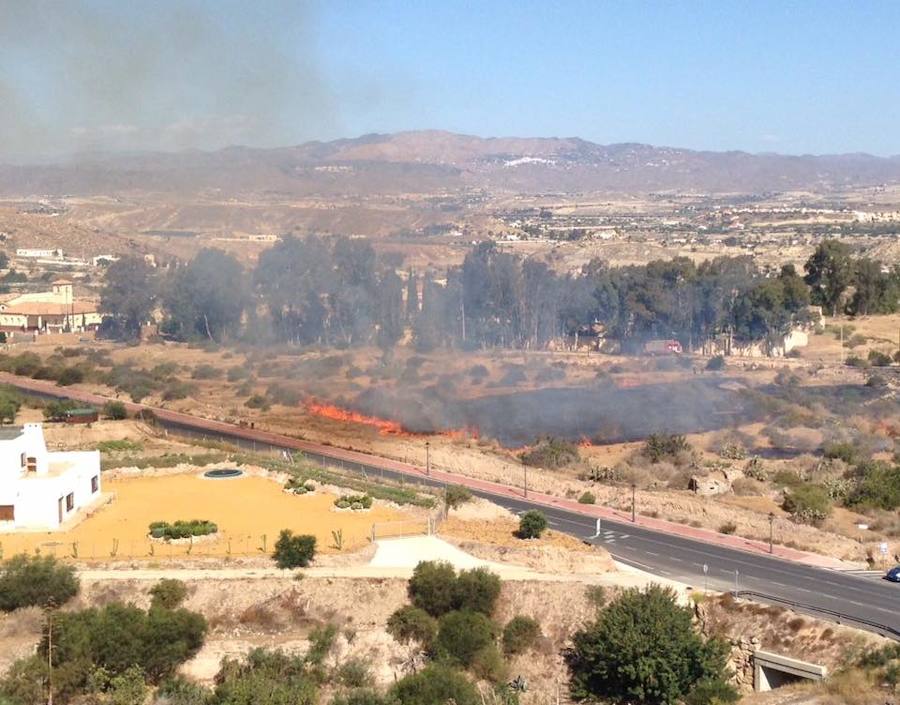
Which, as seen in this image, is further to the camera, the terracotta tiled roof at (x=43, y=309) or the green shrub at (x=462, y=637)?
the terracotta tiled roof at (x=43, y=309)

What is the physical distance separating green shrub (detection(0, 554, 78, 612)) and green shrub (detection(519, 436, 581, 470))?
2471cm

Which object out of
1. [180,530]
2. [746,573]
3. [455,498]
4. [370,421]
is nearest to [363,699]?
[180,530]

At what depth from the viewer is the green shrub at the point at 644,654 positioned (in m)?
28.4

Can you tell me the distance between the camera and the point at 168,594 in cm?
3088

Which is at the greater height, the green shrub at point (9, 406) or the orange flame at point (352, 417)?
the green shrub at point (9, 406)

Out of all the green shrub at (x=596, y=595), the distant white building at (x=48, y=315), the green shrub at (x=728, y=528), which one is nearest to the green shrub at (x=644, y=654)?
the green shrub at (x=596, y=595)

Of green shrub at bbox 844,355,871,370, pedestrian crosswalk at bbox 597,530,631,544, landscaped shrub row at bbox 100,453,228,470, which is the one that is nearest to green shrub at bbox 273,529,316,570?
pedestrian crosswalk at bbox 597,530,631,544

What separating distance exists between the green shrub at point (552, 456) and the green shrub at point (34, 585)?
2471cm

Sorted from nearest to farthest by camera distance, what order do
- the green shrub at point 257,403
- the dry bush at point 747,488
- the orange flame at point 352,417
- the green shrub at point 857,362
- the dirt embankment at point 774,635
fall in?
the dirt embankment at point 774,635
the dry bush at point 747,488
the orange flame at point 352,417
the green shrub at point 257,403
the green shrub at point 857,362

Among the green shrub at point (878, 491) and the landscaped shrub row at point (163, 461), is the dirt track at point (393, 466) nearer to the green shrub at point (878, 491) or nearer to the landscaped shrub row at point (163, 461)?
the landscaped shrub row at point (163, 461)

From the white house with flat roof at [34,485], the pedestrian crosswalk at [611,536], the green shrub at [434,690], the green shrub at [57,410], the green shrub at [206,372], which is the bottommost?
the green shrub at [206,372]

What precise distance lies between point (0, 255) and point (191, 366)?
50.1 m

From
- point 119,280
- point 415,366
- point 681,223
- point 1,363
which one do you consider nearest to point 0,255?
point 119,280

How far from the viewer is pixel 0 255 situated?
119 meters
